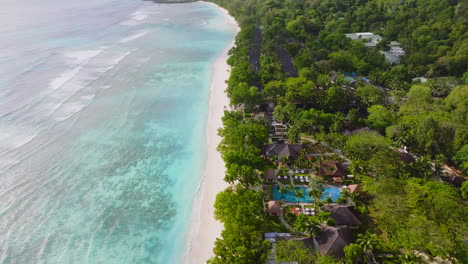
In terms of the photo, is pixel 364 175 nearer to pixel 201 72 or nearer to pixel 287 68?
pixel 287 68

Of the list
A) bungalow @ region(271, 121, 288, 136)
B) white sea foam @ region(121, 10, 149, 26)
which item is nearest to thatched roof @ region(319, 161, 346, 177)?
bungalow @ region(271, 121, 288, 136)

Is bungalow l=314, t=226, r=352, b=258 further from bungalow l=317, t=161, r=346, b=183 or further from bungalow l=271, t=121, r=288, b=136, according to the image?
bungalow l=271, t=121, r=288, b=136

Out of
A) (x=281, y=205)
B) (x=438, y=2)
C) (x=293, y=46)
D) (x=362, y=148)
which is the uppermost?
(x=438, y=2)

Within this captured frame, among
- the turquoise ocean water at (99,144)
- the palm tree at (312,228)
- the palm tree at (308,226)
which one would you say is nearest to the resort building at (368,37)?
the turquoise ocean water at (99,144)

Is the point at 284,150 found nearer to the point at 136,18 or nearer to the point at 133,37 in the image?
the point at 133,37

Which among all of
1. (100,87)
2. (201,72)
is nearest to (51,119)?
(100,87)

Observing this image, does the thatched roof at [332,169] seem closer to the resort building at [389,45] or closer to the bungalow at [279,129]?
the bungalow at [279,129]
